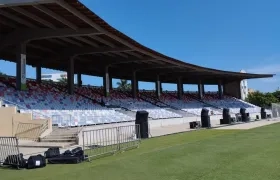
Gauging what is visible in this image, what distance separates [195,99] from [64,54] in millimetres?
33569

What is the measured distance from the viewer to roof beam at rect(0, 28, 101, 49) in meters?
25.0

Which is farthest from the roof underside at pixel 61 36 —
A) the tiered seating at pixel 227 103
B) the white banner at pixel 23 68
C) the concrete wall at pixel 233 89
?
the concrete wall at pixel 233 89

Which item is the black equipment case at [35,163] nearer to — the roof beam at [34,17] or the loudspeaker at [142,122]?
the loudspeaker at [142,122]

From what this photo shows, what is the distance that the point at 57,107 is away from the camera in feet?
86.3

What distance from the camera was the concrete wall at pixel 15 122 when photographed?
18.9 meters

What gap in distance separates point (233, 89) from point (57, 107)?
56107 millimetres

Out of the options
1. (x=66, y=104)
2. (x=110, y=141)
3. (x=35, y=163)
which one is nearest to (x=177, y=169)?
(x=35, y=163)

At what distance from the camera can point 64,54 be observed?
3459cm

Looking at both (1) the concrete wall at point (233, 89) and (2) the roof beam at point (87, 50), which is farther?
(1) the concrete wall at point (233, 89)

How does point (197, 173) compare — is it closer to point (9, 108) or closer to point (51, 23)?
point (9, 108)

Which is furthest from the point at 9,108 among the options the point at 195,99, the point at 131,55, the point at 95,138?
the point at 195,99

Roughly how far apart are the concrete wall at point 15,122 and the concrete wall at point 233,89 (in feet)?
201

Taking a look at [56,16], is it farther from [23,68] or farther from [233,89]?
[233,89]

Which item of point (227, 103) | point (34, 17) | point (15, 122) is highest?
point (34, 17)
